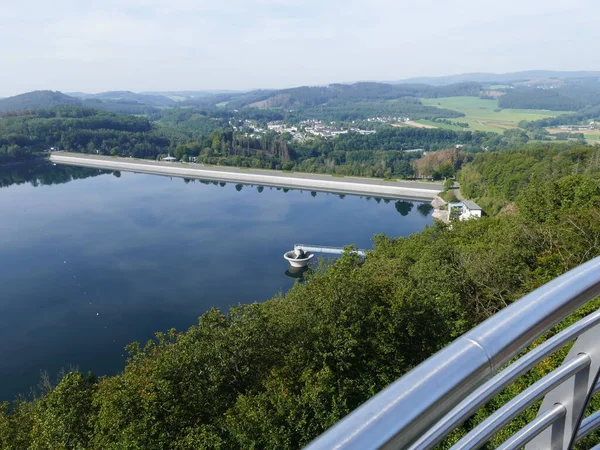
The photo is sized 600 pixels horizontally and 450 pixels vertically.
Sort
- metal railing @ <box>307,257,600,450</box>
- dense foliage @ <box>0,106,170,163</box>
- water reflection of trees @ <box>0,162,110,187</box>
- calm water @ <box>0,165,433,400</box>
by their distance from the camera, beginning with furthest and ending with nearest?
dense foliage @ <box>0,106,170,163</box> < water reflection of trees @ <box>0,162,110,187</box> < calm water @ <box>0,165,433,400</box> < metal railing @ <box>307,257,600,450</box>

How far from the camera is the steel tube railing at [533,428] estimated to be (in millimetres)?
380

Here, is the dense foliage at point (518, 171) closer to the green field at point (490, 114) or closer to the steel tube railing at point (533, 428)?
the steel tube railing at point (533, 428)

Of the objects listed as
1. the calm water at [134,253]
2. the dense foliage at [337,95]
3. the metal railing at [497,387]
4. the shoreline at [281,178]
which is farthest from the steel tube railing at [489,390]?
the dense foliage at [337,95]

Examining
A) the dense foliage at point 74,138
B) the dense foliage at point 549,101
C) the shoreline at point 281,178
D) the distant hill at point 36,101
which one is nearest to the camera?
the shoreline at point 281,178

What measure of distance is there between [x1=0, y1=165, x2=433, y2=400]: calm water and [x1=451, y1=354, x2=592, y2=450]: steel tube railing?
7.82 meters

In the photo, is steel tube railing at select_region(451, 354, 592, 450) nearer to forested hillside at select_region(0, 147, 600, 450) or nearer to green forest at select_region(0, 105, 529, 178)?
forested hillside at select_region(0, 147, 600, 450)

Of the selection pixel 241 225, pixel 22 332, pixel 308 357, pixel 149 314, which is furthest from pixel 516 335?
pixel 241 225

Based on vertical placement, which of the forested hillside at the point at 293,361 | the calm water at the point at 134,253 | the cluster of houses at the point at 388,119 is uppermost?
the forested hillside at the point at 293,361

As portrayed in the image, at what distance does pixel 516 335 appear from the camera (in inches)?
14.9

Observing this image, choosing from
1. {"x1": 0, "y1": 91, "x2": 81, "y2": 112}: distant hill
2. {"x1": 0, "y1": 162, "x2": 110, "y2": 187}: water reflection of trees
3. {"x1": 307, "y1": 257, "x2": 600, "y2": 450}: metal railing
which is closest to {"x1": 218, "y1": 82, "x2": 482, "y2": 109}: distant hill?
{"x1": 0, "y1": 91, "x2": 81, "y2": 112}: distant hill

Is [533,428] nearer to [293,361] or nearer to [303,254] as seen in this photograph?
[293,361]

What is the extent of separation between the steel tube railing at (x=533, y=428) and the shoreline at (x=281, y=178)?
61.9 feet

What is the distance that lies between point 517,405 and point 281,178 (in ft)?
70.7

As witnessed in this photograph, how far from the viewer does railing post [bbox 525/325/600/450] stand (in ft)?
1.32
